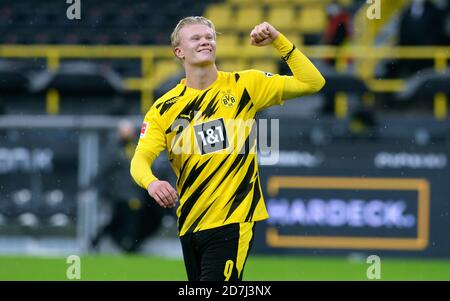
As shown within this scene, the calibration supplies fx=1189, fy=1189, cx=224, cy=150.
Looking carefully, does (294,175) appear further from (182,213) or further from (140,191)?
(182,213)

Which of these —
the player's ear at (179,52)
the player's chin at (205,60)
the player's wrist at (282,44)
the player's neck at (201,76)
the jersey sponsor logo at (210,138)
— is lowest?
the jersey sponsor logo at (210,138)

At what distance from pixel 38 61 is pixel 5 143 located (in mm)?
3720

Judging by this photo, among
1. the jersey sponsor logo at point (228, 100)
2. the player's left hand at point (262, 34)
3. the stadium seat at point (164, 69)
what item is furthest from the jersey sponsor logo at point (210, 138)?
the stadium seat at point (164, 69)

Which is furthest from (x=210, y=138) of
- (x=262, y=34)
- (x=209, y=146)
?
(x=262, y=34)

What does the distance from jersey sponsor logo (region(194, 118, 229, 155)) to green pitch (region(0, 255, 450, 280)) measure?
470cm

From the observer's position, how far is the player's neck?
6.86 metres

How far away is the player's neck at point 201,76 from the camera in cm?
686

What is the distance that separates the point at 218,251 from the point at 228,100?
2.89ft

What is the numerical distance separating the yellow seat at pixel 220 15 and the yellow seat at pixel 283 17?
0.68 metres

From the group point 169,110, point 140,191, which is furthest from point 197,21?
point 140,191

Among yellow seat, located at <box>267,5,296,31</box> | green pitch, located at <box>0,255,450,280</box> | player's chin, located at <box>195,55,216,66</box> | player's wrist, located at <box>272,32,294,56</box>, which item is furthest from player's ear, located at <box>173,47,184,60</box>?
yellow seat, located at <box>267,5,296,31</box>

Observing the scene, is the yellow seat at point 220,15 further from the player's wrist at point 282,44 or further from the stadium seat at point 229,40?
the player's wrist at point 282,44

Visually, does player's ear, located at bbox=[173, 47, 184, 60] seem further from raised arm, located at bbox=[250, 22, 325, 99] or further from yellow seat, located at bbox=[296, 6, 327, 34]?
yellow seat, located at bbox=[296, 6, 327, 34]

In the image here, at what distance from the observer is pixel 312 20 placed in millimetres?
18875
